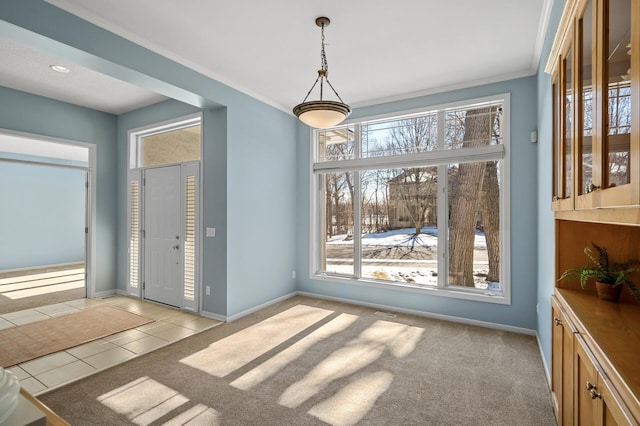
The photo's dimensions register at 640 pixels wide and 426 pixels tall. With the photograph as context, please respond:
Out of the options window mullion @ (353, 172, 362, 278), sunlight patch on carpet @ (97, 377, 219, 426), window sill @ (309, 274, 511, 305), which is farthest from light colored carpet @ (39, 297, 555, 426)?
window mullion @ (353, 172, 362, 278)

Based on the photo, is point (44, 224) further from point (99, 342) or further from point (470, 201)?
point (470, 201)

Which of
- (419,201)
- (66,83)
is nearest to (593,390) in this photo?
(419,201)

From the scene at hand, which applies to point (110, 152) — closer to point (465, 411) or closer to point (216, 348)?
point (216, 348)

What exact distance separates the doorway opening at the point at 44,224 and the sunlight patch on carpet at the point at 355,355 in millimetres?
4291

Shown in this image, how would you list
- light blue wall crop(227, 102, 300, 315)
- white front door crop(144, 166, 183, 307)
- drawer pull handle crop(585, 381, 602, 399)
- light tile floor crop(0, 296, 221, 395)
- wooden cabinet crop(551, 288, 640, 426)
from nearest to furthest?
wooden cabinet crop(551, 288, 640, 426)
drawer pull handle crop(585, 381, 602, 399)
light tile floor crop(0, 296, 221, 395)
light blue wall crop(227, 102, 300, 315)
white front door crop(144, 166, 183, 307)

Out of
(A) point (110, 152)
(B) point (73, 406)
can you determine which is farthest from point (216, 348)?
(A) point (110, 152)

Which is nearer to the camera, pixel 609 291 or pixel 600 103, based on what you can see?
pixel 600 103

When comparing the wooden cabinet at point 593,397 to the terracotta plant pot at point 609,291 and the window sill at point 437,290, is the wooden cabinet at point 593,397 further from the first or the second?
the window sill at point 437,290

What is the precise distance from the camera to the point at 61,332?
12.1ft

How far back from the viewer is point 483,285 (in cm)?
411

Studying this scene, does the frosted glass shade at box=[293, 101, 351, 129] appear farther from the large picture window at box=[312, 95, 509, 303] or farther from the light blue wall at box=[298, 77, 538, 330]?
the light blue wall at box=[298, 77, 538, 330]

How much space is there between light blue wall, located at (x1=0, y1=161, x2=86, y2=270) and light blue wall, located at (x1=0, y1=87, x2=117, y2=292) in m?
2.57

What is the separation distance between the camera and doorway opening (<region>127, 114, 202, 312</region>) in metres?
4.56

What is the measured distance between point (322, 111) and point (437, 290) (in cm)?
281
